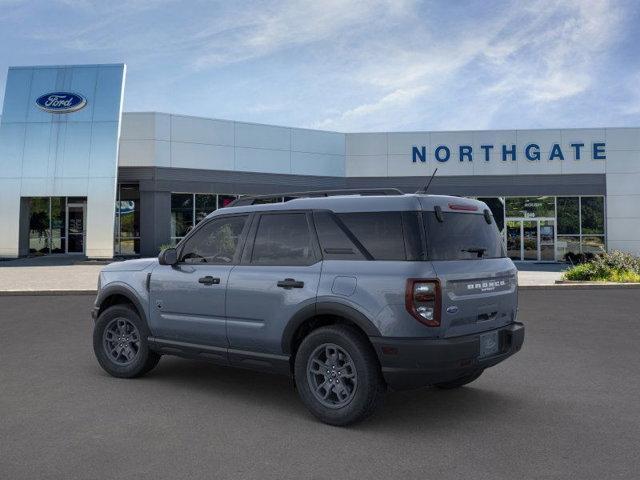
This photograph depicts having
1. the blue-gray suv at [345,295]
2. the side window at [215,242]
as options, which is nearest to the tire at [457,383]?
the blue-gray suv at [345,295]

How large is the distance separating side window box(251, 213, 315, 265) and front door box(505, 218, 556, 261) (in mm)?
28490

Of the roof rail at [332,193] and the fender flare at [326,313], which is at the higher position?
the roof rail at [332,193]

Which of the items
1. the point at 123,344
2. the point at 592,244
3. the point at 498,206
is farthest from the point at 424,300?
the point at 592,244

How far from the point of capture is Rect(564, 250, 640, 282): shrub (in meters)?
18.3

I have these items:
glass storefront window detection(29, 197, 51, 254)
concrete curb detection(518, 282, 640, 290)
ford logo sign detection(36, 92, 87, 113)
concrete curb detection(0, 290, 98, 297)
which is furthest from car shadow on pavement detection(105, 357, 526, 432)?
glass storefront window detection(29, 197, 51, 254)

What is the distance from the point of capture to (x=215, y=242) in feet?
20.5

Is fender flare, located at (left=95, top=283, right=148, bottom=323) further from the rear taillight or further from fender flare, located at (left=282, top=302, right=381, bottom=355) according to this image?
the rear taillight

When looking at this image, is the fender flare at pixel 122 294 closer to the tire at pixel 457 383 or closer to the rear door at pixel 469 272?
the tire at pixel 457 383

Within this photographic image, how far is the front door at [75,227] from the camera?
103ft

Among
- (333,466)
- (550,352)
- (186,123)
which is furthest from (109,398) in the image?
(186,123)

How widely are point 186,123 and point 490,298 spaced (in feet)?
87.0

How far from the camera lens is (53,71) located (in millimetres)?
28656

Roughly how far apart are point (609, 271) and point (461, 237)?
15.4 metres

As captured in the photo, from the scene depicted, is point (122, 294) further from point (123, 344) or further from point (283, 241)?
point (283, 241)
